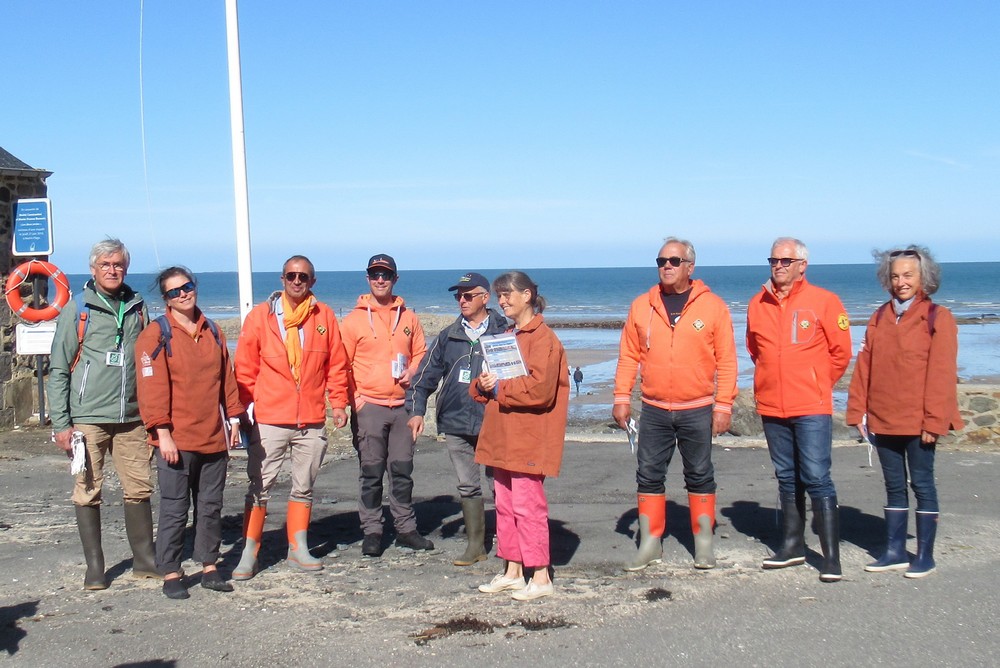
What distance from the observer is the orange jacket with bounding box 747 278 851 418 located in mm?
5582

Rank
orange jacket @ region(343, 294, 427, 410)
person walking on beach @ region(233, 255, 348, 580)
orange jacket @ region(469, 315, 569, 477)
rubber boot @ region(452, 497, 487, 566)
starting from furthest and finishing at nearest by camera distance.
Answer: orange jacket @ region(343, 294, 427, 410)
rubber boot @ region(452, 497, 487, 566)
person walking on beach @ region(233, 255, 348, 580)
orange jacket @ region(469, 315, 569, 477)

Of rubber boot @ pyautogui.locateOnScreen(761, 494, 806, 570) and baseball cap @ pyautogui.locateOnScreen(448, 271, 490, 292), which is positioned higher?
baseball cap @ pyautogui.locateOnScreen(448, 271, 490, 292)

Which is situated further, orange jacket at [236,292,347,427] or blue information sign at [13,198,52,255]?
blue information sign at [13,198,52,255]

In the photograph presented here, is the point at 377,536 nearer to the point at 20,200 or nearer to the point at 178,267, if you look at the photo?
the point at 178,267

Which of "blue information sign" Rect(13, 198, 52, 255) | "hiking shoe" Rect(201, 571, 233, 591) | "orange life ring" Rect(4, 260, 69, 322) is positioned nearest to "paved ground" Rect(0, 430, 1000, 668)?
"hiking shoe" Rect(201, 571, 233, 591)

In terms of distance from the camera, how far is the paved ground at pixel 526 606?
4.44m

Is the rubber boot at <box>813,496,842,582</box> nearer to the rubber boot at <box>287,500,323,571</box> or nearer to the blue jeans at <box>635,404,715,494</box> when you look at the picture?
the blue jeans at <box>635,404,715,494</box>

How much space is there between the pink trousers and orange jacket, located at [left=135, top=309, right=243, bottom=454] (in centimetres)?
166

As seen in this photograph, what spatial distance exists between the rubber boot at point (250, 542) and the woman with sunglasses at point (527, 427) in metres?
1.40

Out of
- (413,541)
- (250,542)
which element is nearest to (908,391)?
(413,541)

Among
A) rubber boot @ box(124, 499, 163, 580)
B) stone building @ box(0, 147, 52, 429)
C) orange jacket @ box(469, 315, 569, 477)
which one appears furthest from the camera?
stone building @ box(0, 147, 52, 429)

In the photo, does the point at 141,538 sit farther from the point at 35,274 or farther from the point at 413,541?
the point at 35,274

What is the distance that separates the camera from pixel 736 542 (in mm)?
6340

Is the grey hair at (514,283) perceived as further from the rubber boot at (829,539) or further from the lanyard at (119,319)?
the lanyard at (119,319)
